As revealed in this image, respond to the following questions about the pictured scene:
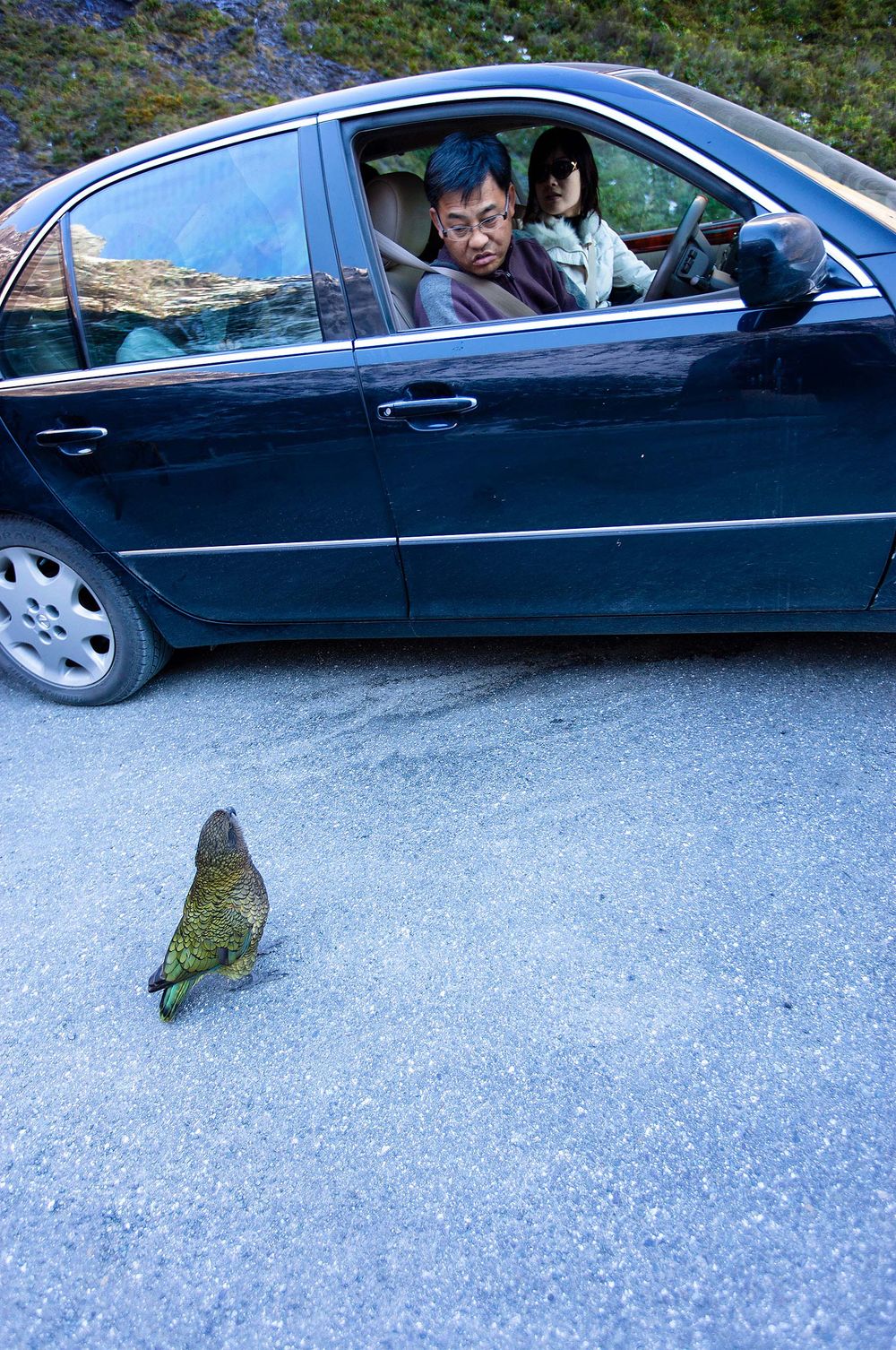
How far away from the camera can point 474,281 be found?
9.46 feet

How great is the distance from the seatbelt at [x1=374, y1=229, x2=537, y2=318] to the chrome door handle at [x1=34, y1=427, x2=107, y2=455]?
1084mm

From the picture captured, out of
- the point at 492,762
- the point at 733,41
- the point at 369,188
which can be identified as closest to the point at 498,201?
the point at 369,188

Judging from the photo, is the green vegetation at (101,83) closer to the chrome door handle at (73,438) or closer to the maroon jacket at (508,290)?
the chrome door handle at (73,438)

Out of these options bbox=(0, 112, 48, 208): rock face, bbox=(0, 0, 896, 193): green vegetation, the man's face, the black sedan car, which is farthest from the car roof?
bbox=(0, 0, 896, 193): green vegetation

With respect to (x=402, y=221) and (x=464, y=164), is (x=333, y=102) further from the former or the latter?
(x=402, y=221)

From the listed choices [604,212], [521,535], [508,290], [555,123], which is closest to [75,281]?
[508,290]

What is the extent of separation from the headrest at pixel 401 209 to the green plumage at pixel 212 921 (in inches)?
84.8

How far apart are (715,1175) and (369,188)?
311cm

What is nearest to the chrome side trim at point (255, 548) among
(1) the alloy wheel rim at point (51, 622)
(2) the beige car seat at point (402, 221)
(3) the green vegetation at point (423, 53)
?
(1) the alloy wheel rim at point (51, 622)

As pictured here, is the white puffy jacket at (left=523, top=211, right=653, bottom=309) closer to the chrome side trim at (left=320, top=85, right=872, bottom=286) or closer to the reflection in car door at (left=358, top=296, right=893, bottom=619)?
the chrome side trim at (left=320, top=85, right=872, bottom=286)

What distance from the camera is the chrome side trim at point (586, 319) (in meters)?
2.29

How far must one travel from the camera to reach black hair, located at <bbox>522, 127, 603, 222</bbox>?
132 inches

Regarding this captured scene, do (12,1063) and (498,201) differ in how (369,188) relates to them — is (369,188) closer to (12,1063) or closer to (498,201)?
(498,201)

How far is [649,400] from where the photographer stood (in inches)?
96.1
